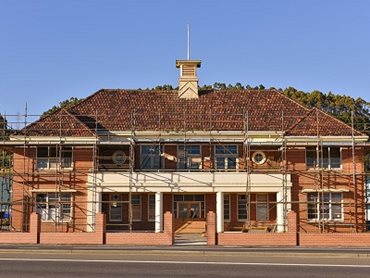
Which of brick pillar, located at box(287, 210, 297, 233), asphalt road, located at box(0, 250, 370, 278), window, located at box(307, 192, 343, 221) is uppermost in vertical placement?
window, located at box(307, 192, 343, 221)

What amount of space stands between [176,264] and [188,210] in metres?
19.2

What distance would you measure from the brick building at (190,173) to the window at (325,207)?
6 centimetres

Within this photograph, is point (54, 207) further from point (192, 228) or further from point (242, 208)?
point (242, 208)

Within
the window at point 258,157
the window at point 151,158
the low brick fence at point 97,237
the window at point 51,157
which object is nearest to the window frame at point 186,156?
the window at point 151,158

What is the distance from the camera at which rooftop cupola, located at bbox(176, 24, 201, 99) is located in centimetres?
4041

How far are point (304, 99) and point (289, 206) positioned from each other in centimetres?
4068

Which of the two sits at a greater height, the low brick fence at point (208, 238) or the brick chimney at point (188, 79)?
the brick chimney at point (188, 79)

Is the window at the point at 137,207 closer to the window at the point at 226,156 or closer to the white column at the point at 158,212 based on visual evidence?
the white column at the point at 158,212

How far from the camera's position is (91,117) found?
37.9 metres

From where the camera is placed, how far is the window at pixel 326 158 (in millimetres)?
35125

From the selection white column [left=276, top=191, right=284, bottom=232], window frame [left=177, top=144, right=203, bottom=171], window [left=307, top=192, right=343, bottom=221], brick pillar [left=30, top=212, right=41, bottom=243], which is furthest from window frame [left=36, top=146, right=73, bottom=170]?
window [left=307, top=192, right=343, bottom=221]

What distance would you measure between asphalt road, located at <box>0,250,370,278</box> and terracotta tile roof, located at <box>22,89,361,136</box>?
15758mm

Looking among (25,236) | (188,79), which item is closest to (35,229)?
(25,236)

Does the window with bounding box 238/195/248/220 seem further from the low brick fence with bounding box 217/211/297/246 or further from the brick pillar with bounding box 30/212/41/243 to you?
the brick pillar with bounding box 30/212/41/243
